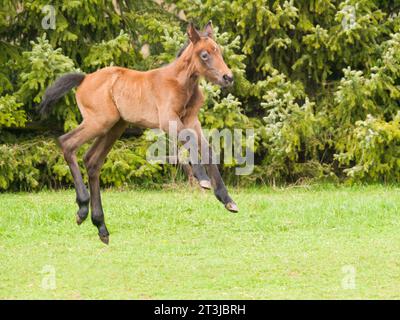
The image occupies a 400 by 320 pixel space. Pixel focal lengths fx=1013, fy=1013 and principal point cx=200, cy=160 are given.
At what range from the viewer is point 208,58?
782cm

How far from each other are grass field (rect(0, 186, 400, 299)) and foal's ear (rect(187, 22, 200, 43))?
79.2 inches

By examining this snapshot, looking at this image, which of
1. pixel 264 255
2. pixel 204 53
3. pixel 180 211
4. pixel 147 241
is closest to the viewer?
pixel 204 53

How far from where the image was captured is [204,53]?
7.85m

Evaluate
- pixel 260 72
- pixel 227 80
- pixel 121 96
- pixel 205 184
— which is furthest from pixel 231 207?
pixel 260 72

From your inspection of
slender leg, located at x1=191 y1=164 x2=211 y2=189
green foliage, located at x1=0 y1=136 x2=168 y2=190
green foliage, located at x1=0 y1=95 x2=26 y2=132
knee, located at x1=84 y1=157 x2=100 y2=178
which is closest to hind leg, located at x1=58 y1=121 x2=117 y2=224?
knee, located at x1=84 y1=157 x2=100 y2=178

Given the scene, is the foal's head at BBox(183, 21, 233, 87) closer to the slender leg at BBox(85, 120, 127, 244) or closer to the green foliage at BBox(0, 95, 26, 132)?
the slender leg at BBox(85, 120, 127, 244)

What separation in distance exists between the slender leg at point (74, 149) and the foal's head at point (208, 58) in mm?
1254

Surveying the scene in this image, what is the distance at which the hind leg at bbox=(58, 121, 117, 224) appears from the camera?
8.64 metres

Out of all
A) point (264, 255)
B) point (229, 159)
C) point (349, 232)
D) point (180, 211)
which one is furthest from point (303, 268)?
point (229, 159)

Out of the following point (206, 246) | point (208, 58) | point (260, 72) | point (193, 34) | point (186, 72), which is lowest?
point (206, 246)

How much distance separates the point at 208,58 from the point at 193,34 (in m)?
0.23

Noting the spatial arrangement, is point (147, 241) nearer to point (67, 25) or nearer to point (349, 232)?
point (349, 232)

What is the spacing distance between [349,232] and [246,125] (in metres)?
3.78

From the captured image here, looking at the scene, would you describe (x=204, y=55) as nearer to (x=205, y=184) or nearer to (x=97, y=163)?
(x=205, y=184)
